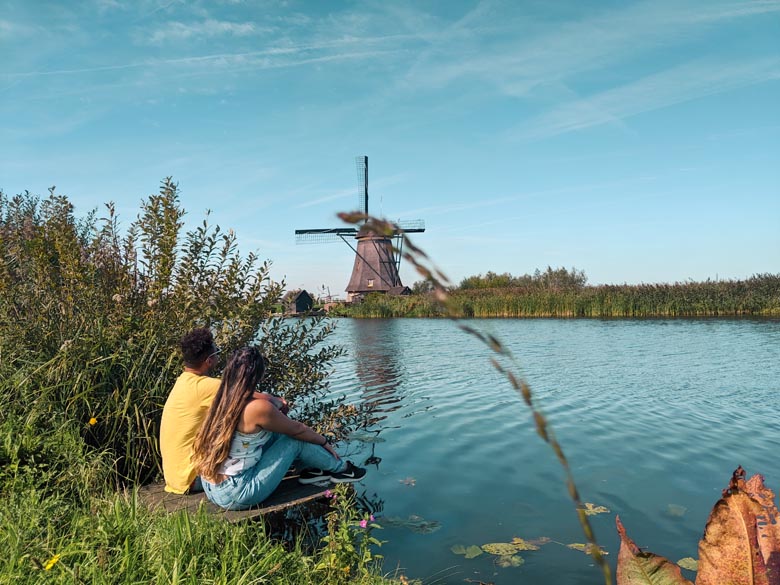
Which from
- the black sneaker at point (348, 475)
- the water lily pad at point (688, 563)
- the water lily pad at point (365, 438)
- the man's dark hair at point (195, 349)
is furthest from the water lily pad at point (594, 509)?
Answer: the man's dark hair at point (195, 349)

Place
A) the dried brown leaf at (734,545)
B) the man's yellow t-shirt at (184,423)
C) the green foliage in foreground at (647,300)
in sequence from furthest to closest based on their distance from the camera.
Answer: the green foliage in foreground at (647,300), the man's yellow t-shirt at (184,423), the dried brown leaf at (734,545)

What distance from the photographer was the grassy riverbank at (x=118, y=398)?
9.83ft

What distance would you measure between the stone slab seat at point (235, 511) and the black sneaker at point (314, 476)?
0.04m

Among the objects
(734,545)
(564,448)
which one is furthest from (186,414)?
(564,448)

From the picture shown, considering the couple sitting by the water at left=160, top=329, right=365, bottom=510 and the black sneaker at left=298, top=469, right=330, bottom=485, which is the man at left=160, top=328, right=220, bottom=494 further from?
the black sneaker at left=298, top=469, right=330, bottom=485

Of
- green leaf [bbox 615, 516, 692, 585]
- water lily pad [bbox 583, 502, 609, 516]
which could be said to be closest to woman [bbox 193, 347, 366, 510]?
water lily pad [bbox 583, 502, 609, 516]

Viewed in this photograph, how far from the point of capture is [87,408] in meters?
4.60

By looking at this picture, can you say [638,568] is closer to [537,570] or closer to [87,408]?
[537,570]

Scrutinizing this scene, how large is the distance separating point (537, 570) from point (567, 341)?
47.3 feet

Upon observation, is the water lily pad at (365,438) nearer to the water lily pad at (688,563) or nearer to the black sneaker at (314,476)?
the black sneaker at (314,476)

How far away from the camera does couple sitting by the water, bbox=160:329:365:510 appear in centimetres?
392

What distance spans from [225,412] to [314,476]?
0.95 meters

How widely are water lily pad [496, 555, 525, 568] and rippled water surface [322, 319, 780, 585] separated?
0.17ft

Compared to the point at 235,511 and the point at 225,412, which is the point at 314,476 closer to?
the point at 235,511
